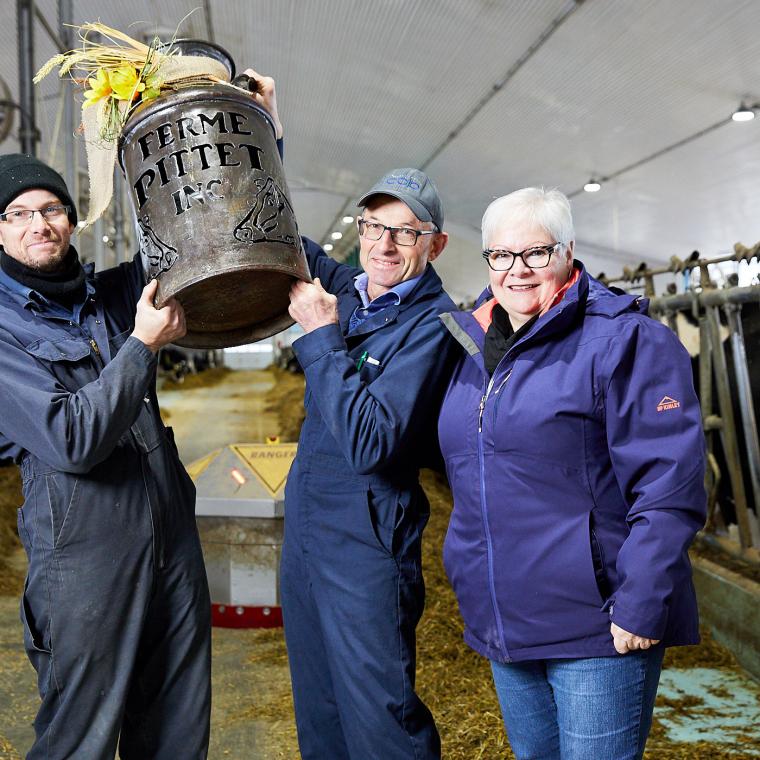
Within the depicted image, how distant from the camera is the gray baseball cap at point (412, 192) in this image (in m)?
2.14

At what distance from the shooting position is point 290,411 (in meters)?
10.9

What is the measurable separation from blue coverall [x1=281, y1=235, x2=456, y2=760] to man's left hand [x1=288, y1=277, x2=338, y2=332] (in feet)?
0.07

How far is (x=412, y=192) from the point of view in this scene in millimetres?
2154

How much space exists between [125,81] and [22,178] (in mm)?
324

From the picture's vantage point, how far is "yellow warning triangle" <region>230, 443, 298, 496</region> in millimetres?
4555

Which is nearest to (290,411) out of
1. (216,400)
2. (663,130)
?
(216,400)

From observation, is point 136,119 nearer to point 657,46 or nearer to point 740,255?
point 740,255

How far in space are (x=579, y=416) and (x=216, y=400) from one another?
1254 cm

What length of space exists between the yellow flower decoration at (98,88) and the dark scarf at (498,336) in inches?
39.4

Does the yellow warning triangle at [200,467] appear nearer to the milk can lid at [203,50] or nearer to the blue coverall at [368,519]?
the blue coverall at [368,519]

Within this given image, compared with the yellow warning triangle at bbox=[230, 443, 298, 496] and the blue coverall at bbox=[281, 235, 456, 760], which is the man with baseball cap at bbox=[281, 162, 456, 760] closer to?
the blue coverall at bbox=[281, 235, 456, 760]

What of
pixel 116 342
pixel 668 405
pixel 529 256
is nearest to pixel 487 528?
pixel 668 405

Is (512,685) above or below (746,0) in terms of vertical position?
below

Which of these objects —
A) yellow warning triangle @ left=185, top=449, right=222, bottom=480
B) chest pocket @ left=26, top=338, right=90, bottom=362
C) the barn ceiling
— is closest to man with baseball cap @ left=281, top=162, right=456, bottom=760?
chest pocket @ left=26, top=338, right=90, bottom=362
